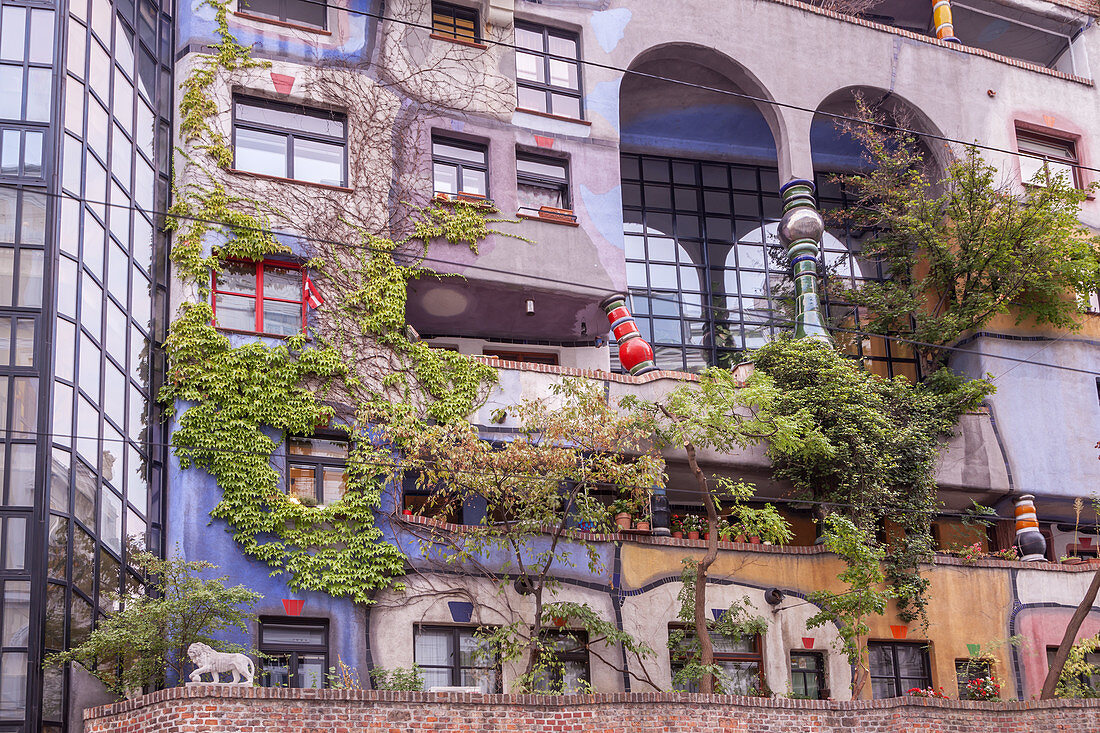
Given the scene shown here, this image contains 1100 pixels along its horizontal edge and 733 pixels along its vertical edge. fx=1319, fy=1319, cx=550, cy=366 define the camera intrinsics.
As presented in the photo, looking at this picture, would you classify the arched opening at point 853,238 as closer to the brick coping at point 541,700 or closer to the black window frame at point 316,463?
the brick coping at point 541,700

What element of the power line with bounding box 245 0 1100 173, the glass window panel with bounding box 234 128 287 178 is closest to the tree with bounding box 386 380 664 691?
the glass window panel with bounding box 234 128 287 178

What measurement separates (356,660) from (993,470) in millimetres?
14634

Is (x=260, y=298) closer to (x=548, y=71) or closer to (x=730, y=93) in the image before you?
(x=548, y=71)

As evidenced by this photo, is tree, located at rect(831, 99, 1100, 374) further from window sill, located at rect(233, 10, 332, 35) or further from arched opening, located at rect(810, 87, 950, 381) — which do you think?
window sill, located at rect(233, 10, 332, 35)

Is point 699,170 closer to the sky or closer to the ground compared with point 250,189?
closer to the sky

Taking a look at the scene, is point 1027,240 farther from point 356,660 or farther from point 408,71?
point 356,660

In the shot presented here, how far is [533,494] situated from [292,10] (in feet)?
39.0

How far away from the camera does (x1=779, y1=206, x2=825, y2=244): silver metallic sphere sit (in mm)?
29344

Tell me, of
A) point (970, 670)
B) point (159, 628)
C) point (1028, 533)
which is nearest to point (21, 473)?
point (159, 628)

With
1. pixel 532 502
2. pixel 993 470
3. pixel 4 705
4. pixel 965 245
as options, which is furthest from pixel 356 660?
pixel 965 245

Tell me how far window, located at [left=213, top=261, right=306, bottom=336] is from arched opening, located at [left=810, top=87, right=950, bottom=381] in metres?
13.1

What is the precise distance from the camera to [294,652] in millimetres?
21906

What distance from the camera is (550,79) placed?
29.1 metres

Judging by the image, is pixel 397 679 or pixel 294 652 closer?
pixel 397 679
